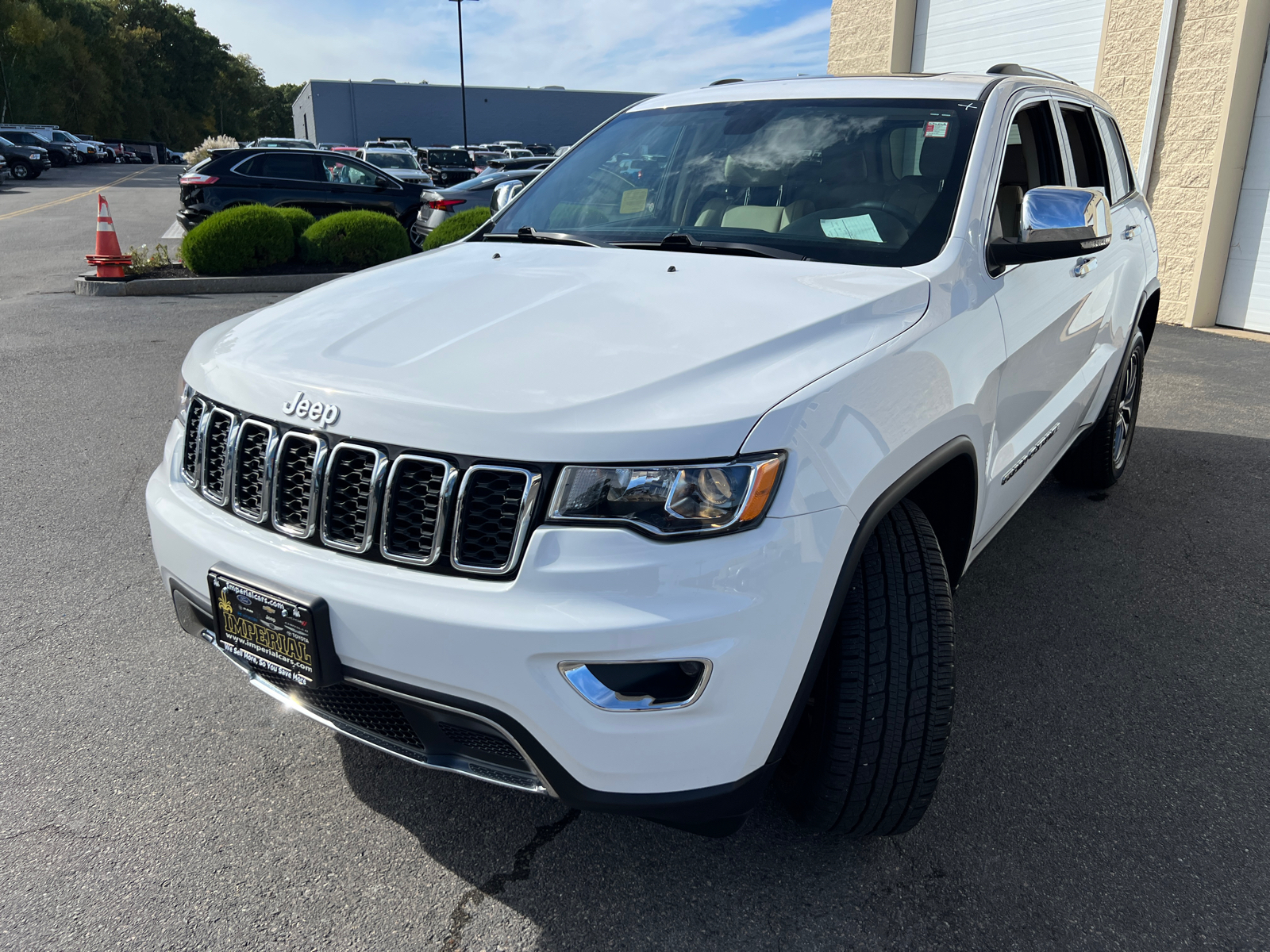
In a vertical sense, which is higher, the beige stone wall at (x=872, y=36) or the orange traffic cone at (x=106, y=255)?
the beige stone wall at (x=872, y=36)

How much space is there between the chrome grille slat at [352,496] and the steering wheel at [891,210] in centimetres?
158

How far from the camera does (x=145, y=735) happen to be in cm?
267

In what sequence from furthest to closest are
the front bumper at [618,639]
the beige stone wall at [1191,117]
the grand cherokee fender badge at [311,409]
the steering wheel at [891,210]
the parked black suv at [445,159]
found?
the parked black suv at [445,159], the beige stone wall at [1191,117], the steering wheel at [891,210], the grand cherokee fender badge at [311,409], the front bumper at [618,639]

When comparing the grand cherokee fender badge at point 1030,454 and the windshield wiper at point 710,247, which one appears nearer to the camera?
the windshield wiper at point 710,247

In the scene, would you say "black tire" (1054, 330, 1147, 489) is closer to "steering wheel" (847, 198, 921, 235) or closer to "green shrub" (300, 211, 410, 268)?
"steering wheel" (847, 198, 921, 235)

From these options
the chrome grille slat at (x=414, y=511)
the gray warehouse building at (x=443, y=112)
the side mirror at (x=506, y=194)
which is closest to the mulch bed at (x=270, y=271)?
the side mirror at (x=506, y=194)

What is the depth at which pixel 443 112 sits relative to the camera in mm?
61031

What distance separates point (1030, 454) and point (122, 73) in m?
94.7

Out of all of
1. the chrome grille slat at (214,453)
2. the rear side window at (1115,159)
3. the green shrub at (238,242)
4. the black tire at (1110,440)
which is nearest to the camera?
the chrome grille slat at (214,453)

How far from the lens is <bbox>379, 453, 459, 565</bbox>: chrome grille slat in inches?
70.1

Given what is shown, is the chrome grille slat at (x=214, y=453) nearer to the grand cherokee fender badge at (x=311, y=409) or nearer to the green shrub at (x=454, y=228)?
the grand cherokee fender badge at (x=311, y=409)

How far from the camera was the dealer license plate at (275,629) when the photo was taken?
183 cm

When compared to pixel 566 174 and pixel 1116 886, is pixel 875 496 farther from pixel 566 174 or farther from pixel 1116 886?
pixel 566 174

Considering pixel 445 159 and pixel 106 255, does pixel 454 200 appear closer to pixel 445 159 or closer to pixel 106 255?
pixel 106 255
